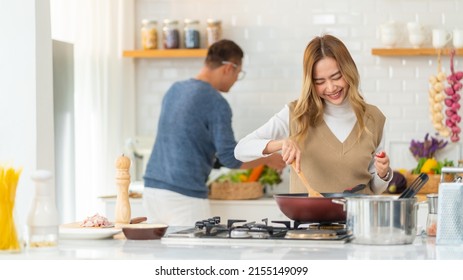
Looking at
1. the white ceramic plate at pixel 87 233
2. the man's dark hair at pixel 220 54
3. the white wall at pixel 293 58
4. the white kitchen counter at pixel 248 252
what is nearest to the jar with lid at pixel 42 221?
the white kitchen counter at pixel 248 252

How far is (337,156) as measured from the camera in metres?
4.09

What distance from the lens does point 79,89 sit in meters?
5.90

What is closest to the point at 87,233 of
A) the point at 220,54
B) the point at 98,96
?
the point at 220,54

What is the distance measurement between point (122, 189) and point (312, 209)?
765 mm

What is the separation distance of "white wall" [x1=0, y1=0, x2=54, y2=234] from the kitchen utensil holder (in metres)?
Answer: 1.85

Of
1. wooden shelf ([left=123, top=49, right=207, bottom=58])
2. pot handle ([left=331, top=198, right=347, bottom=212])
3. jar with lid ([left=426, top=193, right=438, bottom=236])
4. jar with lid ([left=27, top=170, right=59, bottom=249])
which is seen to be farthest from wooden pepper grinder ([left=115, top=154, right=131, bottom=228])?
wooden shelf ([left=123, top=49, right=207, bottom=58])

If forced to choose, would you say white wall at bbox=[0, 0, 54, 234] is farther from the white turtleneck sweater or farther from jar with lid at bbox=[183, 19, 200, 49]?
jar with lid at bbox=[183, 19, 200, 49]

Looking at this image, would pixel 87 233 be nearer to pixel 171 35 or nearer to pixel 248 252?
pixel 248 252

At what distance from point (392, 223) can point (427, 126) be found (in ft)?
11.7

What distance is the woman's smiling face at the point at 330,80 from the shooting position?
400cm

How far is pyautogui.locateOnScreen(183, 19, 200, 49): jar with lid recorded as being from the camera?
6.51 meters

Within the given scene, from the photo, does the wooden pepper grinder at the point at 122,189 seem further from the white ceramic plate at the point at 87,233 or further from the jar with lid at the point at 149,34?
the jar with lid at the point at 149,34

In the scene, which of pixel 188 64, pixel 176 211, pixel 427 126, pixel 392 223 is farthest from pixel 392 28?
pixel 392 223
